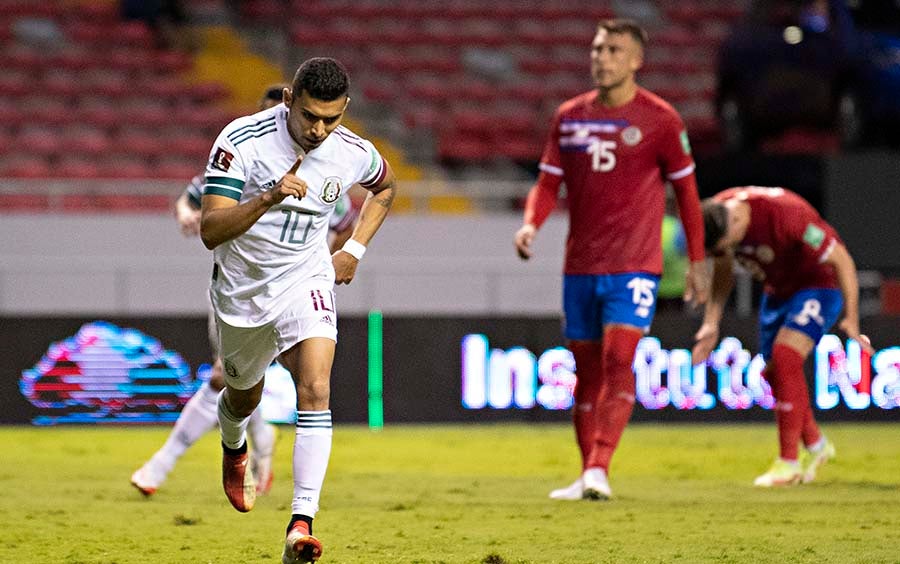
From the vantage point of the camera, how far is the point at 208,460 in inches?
450

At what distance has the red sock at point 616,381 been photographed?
8812mm

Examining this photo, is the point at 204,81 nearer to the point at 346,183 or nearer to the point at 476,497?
the point at 476,497

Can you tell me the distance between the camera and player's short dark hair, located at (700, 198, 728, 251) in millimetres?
9227

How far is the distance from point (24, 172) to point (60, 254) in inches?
93.8

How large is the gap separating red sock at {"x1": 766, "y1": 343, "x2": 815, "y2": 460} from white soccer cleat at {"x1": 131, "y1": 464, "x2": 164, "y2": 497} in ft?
11.8

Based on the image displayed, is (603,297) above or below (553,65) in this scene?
below

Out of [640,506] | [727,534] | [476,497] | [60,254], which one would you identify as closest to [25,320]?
[60,254]

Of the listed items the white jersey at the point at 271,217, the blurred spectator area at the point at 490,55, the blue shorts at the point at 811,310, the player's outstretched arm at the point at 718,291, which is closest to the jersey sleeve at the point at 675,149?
the player's outstretched arm at the point at 718,291

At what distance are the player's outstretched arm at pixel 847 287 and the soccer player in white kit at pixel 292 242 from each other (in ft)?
11.1

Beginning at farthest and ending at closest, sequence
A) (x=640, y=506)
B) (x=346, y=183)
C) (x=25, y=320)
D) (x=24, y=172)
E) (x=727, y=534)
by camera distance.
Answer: (x=24, y=172) < (x=25, y=320) < (x=640, y=506) < (x=727, y=534) < (x=346, y=183)

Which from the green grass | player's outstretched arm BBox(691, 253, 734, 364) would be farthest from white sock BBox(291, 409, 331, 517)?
player's outstretched arm BBox(691, 253, 734, 364)

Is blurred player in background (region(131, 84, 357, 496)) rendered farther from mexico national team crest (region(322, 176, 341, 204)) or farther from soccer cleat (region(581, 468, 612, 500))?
mexico national team crest (region(322, 176, 341, 204))

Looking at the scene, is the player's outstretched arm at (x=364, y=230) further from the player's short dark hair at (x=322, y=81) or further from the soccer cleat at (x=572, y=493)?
the soccer cleat at (x=572, y=493)

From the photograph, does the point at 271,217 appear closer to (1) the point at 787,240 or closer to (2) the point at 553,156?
(2) the point at 553,156
